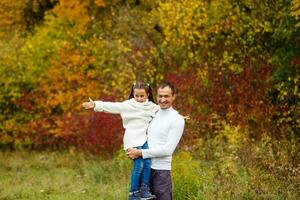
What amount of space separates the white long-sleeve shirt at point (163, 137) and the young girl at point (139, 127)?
0.37ft

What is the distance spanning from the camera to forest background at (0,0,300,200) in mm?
14430

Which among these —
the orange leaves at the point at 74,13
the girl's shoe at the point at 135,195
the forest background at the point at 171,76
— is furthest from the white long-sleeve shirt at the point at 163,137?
the orange leaves at the point at 74,13

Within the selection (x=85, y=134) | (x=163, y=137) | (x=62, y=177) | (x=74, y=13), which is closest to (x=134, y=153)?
(x=163, y=137)

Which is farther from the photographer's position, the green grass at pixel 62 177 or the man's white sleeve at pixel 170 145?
the green grass at pixel 62 177

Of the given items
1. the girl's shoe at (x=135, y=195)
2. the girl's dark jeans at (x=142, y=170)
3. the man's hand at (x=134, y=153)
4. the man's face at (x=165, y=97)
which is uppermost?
the man's face at (x=165, y=97)

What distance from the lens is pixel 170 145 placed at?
6539 millimetres

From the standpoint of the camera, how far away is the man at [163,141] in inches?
259

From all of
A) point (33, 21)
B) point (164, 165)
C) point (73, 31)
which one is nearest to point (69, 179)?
point (164, 165)

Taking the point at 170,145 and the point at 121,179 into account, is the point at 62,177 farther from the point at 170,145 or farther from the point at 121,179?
the point at 170,145

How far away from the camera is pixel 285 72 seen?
1572cm

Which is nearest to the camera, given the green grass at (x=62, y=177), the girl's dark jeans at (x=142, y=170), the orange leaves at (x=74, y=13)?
the girl's dark jeans at (x=142, y=170)

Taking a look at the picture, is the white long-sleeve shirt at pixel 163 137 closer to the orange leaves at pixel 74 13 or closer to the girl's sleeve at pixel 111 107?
the girl's sleeve at pixel 111 107

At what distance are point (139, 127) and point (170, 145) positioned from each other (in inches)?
18.9

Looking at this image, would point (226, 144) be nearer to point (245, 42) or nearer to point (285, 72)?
point (285, 72)
